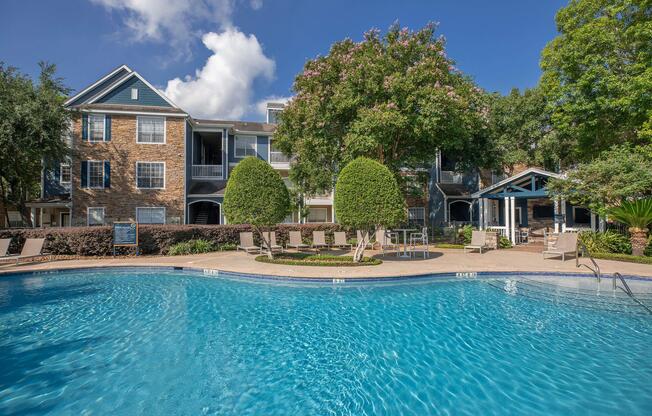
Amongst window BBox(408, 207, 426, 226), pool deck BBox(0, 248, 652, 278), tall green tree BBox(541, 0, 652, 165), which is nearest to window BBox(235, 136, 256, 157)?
pool deck BBox(0, 248, 652, 278)

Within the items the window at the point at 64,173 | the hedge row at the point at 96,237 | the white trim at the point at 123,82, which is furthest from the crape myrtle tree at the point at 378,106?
the window at the point at 64,173

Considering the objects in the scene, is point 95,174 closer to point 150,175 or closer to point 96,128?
point 96,128

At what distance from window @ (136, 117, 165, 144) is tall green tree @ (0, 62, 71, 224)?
13.3ft

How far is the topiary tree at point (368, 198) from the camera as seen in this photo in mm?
11672

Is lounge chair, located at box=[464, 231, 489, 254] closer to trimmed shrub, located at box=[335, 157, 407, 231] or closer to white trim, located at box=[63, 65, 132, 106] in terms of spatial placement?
trimmed shrub, located at box=[335, 157, 407, 231]

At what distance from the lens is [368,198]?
11.7 meters

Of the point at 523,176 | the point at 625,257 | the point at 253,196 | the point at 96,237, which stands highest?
the point at 523,176

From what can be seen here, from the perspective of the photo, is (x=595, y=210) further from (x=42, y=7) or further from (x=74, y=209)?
(x=74, y=209)

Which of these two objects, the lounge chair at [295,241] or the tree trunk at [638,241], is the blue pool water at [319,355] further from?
the tree trunk at [638,241]

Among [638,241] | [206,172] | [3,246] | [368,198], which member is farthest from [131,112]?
[638,241]

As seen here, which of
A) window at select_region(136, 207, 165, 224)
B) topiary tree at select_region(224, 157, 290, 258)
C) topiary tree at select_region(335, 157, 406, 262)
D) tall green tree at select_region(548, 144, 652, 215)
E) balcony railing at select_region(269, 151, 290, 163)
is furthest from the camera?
balcony railing at select_region(269, 151, 290, 163)

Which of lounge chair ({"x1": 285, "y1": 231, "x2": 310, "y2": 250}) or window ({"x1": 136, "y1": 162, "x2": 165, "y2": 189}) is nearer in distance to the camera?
lounge chair ({"x1": 285, "y1": 231, "x2": 310, "y2": 250})

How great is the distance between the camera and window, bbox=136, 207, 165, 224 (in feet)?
72.9

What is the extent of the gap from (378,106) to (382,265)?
7496mm
